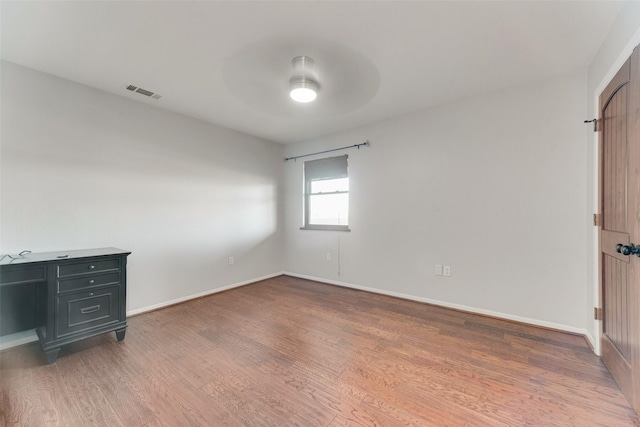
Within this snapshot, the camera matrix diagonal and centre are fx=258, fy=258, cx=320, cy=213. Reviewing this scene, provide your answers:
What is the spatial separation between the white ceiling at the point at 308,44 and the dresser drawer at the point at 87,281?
6.20 ft

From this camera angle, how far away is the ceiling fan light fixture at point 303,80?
2232 mm

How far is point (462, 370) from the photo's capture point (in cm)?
189

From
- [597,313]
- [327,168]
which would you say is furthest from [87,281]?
[597,313]

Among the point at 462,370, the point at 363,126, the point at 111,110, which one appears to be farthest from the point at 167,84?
the point at 462,370

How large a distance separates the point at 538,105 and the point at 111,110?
4.49 metres

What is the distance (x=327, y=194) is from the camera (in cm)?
437

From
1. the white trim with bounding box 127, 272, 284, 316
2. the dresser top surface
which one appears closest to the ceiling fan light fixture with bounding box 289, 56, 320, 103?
the dresser top surface

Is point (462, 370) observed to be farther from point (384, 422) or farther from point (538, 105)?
point (538, 105)

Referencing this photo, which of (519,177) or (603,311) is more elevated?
(519,177)

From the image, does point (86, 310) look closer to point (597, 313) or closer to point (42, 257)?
point (42, 257)

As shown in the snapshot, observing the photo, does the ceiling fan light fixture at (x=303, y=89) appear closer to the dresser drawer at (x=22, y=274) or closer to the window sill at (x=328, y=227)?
the window sill at (x=328, y=227)

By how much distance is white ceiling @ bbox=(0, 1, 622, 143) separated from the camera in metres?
1.72

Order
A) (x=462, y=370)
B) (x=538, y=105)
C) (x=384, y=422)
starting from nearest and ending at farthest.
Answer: (x=384, y=422) < (x=462, y=370) < (x=538, y=105)

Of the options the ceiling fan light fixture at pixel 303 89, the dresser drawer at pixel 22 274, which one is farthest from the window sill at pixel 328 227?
the dresser drawer at pixel 22 274
